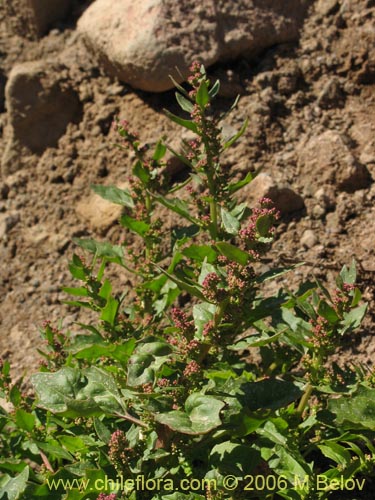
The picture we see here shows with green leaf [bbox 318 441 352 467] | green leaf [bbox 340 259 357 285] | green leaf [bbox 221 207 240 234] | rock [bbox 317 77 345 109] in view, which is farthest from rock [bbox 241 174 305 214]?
green leaf [bbox 318 441 352 467]

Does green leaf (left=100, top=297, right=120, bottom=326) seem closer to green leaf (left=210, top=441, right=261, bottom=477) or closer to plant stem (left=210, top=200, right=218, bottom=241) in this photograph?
plant stem (left=210, top=200, right=218, bottom=241)

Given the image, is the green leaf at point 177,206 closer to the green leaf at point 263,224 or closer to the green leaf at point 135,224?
the green leaf at point 135,224

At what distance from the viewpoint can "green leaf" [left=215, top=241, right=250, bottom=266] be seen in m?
2.44

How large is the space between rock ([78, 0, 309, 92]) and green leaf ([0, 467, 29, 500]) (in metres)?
2.81

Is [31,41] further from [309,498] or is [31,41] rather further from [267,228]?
[309,498]

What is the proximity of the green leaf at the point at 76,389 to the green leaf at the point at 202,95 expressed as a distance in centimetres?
126

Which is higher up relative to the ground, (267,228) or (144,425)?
(267,228)

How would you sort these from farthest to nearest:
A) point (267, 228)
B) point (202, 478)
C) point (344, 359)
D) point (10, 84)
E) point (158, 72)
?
point (10, 84), point (158, 72), point (344, 359), point (202, 478), point (267, 228)

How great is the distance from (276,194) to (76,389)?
1915 millimetres

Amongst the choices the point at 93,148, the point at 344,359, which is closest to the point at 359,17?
the point at 93,148

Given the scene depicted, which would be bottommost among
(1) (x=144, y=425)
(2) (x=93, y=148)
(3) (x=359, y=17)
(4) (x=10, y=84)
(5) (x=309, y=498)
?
(5) (x=309, y=498)

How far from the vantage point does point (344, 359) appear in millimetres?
3609

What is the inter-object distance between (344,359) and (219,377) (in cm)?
92

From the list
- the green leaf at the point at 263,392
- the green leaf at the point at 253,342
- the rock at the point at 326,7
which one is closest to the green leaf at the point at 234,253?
the green leaf at the point at 253,342
